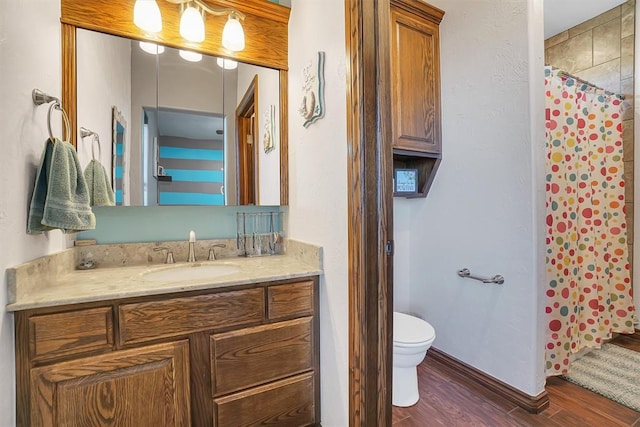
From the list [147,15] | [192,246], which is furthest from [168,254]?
[147,15]

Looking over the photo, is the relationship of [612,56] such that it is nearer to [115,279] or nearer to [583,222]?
[583,222]

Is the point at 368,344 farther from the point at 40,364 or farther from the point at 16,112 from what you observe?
the point at 16,112

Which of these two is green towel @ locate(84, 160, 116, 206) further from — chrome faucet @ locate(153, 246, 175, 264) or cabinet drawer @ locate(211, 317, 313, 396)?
cabinet drawer @ locate(211, 317, 313, 396)

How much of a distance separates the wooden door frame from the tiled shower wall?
2.58 m

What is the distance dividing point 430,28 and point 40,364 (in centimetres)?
261

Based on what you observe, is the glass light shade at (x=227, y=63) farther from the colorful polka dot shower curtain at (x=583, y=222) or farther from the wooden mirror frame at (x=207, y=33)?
the colorful polka dot shower curtain at (x=583, y=222)

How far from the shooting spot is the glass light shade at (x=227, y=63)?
1.64m

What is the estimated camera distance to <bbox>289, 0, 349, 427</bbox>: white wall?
115 centimetres

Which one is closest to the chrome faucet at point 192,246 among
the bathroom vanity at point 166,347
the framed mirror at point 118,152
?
the bathroom vanity at point 166,347

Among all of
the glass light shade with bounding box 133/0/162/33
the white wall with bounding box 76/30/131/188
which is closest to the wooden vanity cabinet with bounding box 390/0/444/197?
the glass light shade with bounding box 133/0/162/33

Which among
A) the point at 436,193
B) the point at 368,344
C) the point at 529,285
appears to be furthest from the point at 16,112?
the point at 529,285

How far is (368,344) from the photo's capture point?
3.40 feet

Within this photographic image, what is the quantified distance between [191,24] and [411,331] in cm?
212

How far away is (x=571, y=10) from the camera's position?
225 cm
